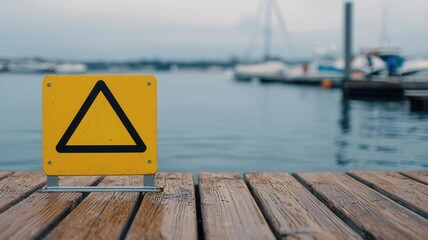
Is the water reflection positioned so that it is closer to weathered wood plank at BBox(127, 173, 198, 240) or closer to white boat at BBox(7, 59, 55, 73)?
weathered wood plank at BBox(127, 173, 198, 240)

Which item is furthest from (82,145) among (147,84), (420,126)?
(420,126)

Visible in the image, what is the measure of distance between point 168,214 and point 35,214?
61 centimetres

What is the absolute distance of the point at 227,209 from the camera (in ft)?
8.63

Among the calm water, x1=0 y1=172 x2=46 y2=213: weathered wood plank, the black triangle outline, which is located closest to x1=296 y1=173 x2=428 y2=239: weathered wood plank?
the black triangle outline

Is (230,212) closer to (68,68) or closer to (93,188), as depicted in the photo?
(93,188)

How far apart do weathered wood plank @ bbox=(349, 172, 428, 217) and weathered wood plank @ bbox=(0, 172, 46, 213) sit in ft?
6.59

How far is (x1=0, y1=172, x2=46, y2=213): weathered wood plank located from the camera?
9.22 feet

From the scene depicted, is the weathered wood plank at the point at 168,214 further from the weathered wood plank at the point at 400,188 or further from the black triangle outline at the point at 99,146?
the weathered wood plank at the point at 400,188

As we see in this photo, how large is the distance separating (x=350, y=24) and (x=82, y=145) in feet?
101

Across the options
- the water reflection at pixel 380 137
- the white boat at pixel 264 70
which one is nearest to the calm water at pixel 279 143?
the water reflection at pixel 380 137

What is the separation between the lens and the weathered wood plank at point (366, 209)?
2.26 meters

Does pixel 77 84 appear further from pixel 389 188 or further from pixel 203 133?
pixel 203 133

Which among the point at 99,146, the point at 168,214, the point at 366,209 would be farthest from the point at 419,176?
the point at 99,146

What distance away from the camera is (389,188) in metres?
3.16
